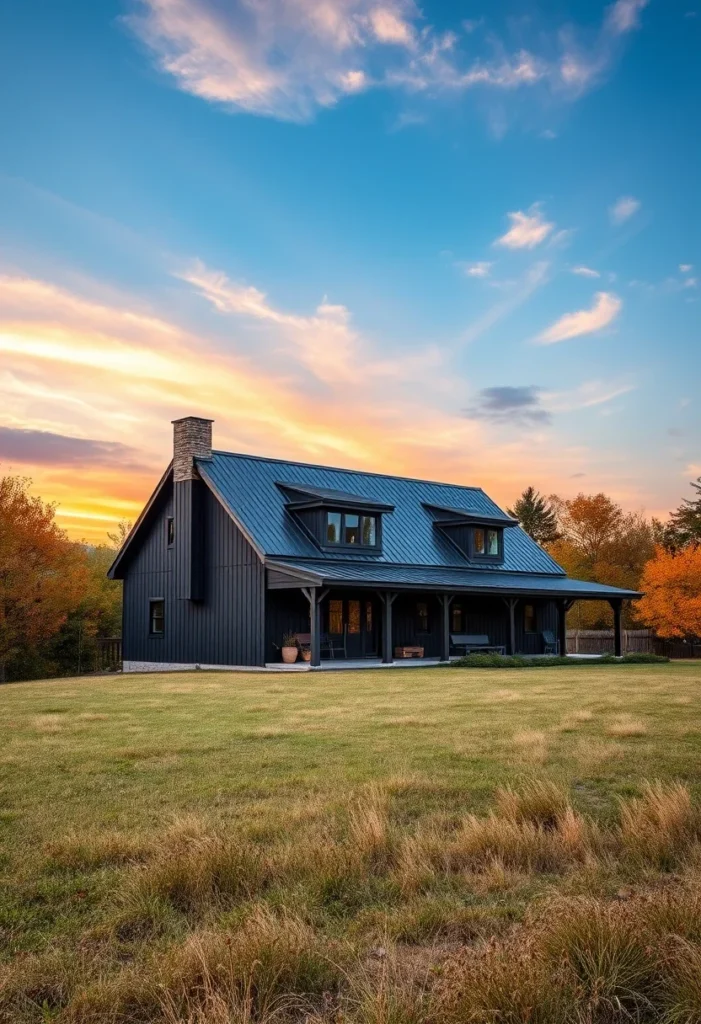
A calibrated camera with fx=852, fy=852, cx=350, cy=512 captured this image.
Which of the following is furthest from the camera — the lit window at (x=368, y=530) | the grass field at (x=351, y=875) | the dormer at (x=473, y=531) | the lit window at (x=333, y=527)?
the dormer at (x=473, y=531)

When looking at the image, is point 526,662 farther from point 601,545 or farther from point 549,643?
point 601,545

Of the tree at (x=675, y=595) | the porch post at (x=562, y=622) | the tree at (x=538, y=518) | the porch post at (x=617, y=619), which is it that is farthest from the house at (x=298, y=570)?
the tree at (x=538, y=518)

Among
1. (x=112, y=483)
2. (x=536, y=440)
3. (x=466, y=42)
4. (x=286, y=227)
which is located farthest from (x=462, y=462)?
(x=466, y=42)

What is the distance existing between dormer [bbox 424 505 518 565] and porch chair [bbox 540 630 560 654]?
3.82m

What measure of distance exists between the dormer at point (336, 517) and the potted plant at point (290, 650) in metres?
3.42

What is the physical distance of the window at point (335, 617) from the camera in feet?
93.2

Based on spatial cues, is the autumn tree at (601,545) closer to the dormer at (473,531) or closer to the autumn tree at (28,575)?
the dormer at (473,531)

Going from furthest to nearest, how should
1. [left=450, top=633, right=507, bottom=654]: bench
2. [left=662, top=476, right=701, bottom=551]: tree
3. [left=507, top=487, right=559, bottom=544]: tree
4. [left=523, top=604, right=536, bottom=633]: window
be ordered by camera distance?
[left=507, top=487, right=559, bottom=544]: tree
[left=662, top=476, right=701, bottom=551]: tree
[left=523, top=604, right=536, bottom=633]: window
[left=450, top=633, right=507, bottom=654]: bench

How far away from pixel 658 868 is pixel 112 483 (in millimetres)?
34404

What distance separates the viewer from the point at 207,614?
2839 centimetres

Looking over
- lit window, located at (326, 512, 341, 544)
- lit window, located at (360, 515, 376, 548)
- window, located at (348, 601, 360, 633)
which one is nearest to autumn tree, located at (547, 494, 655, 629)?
lit window, located at (360, 515, 376, 548)

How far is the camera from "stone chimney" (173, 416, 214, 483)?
28.6 m

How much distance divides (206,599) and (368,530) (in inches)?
239

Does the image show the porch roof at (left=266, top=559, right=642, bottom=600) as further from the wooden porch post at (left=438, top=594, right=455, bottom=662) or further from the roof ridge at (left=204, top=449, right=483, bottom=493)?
the roof ridge at (left=204, top=449, right=483, bottom=493)
